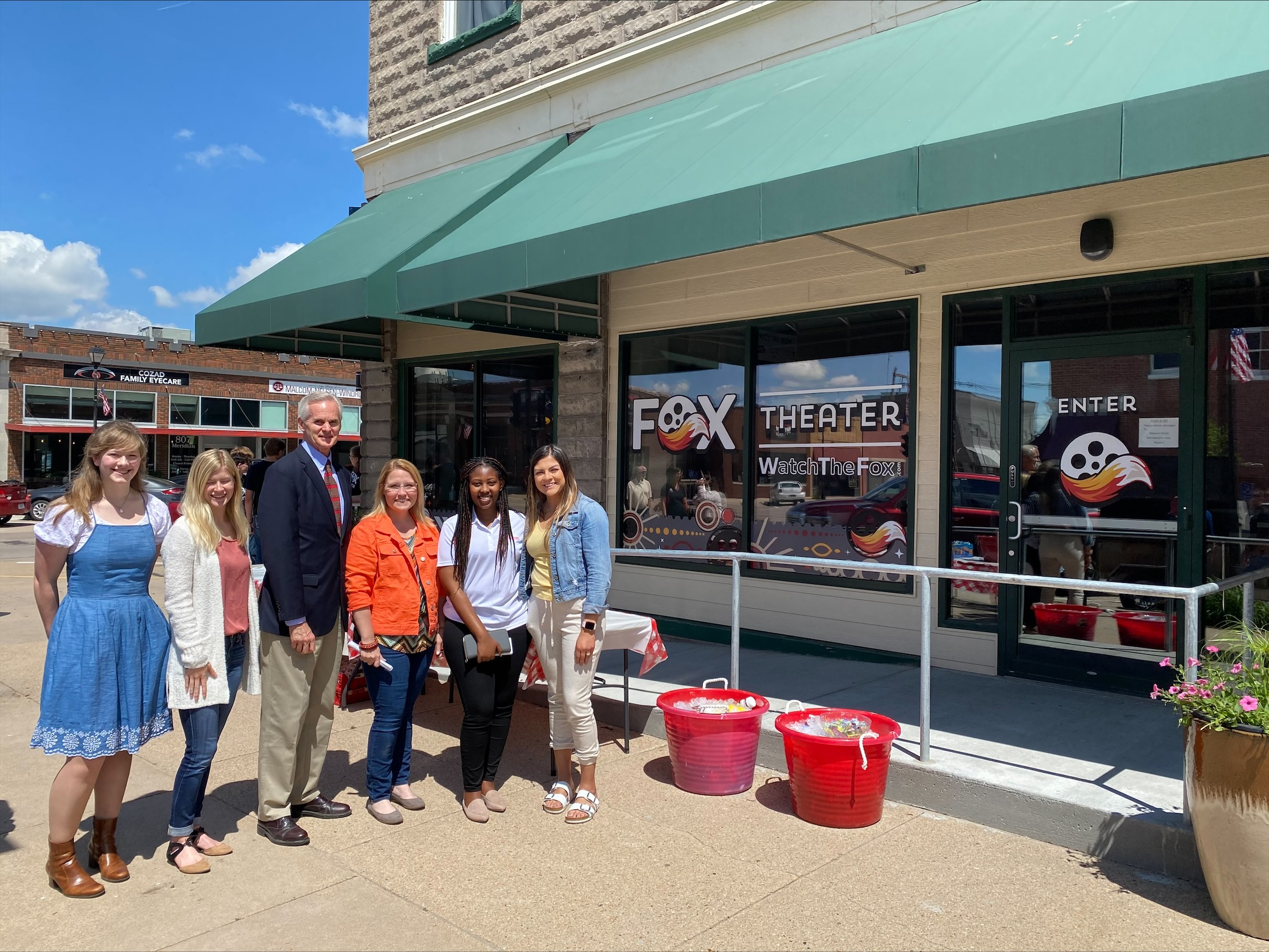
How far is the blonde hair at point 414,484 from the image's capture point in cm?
439

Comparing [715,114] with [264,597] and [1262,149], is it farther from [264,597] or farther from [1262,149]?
[264,597]

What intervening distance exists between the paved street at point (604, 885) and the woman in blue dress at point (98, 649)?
300 millimetres

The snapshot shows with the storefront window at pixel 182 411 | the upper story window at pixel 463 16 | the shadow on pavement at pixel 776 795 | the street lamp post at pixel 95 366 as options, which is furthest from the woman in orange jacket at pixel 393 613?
the storefront window at pixel 182 411

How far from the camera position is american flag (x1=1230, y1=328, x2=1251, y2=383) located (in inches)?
221

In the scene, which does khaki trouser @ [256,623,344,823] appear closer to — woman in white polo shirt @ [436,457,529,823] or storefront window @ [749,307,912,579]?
woman in white polo shirt @ [436,457,529,823]

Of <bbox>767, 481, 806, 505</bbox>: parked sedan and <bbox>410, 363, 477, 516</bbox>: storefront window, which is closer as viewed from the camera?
<bbox>767, 481, 806, 505</bbox>: parked sedan

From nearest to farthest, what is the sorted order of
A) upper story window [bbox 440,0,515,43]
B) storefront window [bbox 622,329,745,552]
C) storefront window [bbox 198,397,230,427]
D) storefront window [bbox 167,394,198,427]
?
storefront window [bbox 622,329,745,552]
upper story window [bbox 440,0,515,43]
storefront window [bbox 167,394,198,427]
storefront window [bbox 198,397,230,427]

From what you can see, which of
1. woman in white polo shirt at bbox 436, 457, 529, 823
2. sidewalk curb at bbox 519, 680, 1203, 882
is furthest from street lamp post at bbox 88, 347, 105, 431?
sidewalk curb at bbox 519, 680, 1203, 882

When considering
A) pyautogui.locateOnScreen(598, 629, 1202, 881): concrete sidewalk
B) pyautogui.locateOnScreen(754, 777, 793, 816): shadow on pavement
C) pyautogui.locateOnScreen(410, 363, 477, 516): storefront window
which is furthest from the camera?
pyautogui.locateOnScreen(410, 363, 477, 516): storefront window

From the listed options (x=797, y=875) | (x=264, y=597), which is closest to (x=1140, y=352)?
(x=797, y=875)

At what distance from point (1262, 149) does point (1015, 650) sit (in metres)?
3.63

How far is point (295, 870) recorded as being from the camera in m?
3.84

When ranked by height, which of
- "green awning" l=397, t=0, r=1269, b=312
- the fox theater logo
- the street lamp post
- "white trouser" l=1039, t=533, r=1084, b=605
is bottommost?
"white trouser" l=1039, t=533, r=1084, b=605

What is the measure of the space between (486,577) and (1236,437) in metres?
4.51
